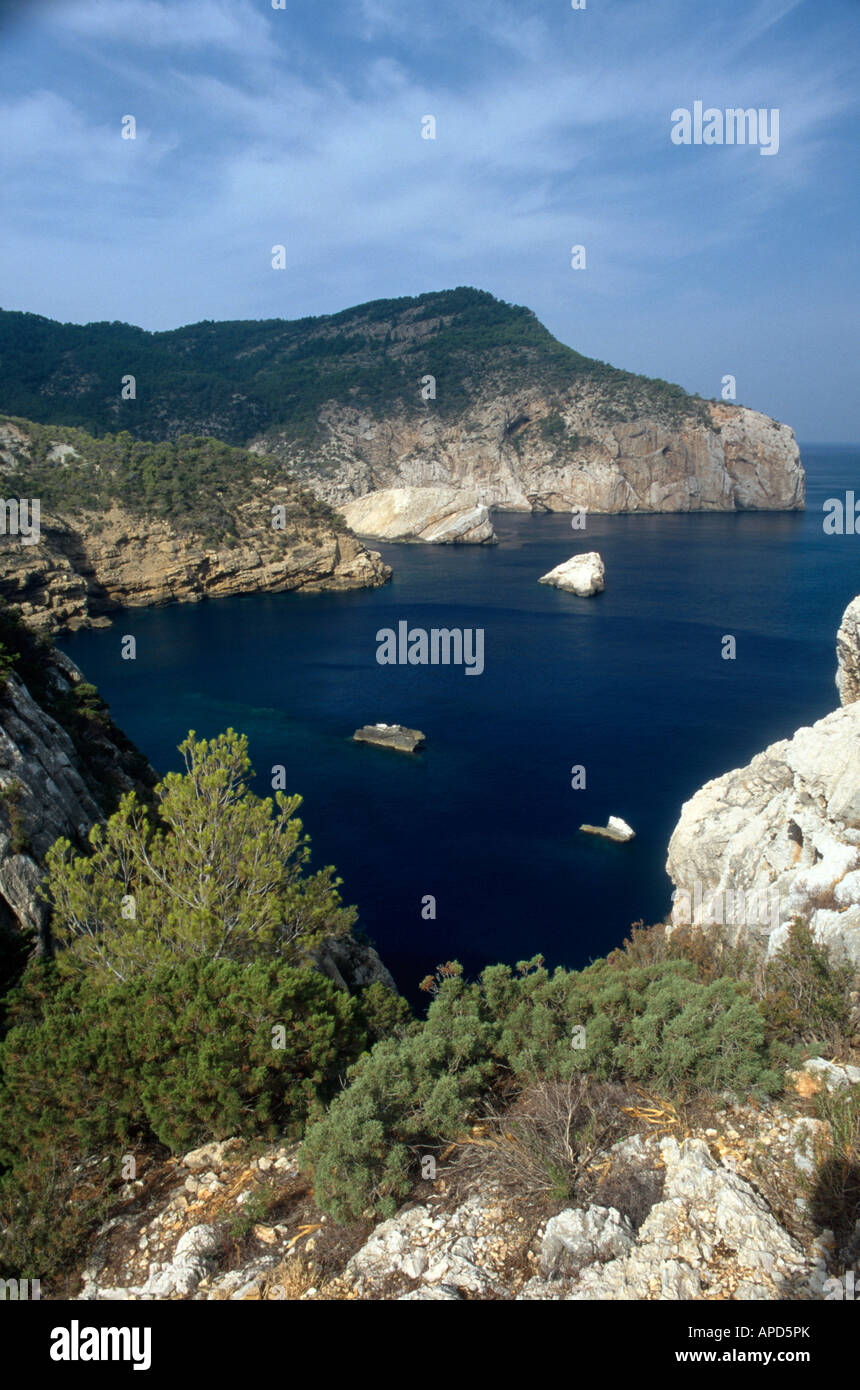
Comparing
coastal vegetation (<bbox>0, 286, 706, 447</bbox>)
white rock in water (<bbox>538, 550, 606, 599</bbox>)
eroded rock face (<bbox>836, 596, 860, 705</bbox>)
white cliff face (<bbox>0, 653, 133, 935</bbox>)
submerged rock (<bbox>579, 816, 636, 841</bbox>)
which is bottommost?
submerged rock (<bbox>579, 816, 636, 841</bbox>)

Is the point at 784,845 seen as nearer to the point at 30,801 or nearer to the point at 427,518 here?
the point at 30,801

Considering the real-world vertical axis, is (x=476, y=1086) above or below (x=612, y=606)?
below

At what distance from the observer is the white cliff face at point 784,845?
43.5 ft

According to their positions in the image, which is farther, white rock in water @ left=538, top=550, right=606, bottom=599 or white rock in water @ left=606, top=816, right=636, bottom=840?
white rock in water @ left=538, top=550, right=606, bottom=599

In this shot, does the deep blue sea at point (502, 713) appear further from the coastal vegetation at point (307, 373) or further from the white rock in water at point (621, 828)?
the coastal vegetation at point (307, 373)

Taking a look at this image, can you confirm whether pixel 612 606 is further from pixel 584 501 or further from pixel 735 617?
pixel 584 501

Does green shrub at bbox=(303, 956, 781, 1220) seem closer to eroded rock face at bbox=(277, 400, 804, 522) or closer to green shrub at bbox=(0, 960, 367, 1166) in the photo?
green shrub at bbox=(0, 960, 367, 1166)

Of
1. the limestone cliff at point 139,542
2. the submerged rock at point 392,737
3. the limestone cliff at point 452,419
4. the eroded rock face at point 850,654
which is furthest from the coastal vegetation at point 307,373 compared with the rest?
the eroded rock face at point 850,654

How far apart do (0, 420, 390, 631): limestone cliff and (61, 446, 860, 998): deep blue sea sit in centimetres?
243

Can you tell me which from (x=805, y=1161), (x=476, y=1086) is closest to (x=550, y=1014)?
(x=476, y=1086)

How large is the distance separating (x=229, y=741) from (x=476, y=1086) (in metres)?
6.72

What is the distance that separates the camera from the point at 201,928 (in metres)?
10.1

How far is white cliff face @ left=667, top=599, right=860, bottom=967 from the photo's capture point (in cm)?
1325

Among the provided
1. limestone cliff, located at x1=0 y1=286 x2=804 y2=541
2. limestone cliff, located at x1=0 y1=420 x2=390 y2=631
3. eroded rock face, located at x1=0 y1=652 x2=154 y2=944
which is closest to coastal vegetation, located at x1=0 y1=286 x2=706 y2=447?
limestone cliff, located at x1=0 y1=286 x2=804 y2=541
